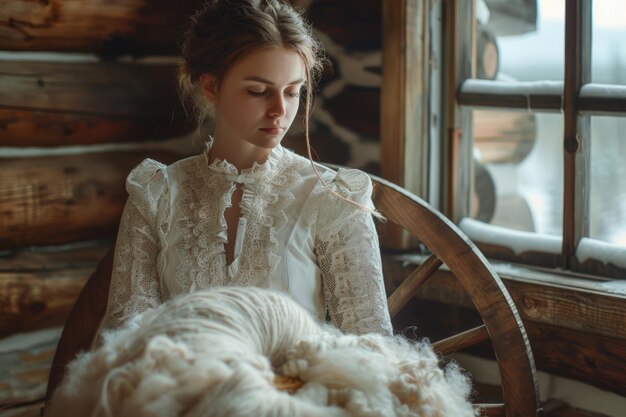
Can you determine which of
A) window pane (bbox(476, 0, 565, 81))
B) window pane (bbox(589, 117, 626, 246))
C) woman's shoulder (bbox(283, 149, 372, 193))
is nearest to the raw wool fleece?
woman's shoulder (bbox(283, 149, 372, 193))

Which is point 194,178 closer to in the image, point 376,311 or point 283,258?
point 283,258

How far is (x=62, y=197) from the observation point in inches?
85.0

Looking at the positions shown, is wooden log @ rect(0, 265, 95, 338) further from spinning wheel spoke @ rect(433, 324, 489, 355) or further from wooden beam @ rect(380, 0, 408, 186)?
spinning wheel spoke @ rect(433, 324, 489, 355)

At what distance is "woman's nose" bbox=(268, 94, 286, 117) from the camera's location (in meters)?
1.52

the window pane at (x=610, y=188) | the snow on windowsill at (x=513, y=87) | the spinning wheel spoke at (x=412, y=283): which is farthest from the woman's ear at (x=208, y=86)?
the window pane at (x=610, y=188)

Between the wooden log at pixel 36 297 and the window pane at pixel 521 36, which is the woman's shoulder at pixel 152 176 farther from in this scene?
the window pane at pixel 521 36

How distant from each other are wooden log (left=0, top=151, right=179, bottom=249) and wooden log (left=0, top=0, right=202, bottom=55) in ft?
0.93

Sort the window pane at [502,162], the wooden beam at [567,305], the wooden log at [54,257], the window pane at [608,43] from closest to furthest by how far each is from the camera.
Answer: the wooden beam at [567,305] → the window pane at [608,43] → the wooden log at [54,257] → the window pane at [502,162]

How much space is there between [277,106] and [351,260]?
312 millimetres

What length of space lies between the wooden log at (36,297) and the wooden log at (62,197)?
85 mm

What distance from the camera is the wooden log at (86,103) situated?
2053 mm

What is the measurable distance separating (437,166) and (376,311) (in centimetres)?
73

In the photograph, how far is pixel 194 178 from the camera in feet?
5.62

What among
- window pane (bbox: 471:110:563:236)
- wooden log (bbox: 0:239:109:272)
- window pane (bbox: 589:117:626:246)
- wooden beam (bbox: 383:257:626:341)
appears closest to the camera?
wooden beam (bbox: 383:257:626:341)
